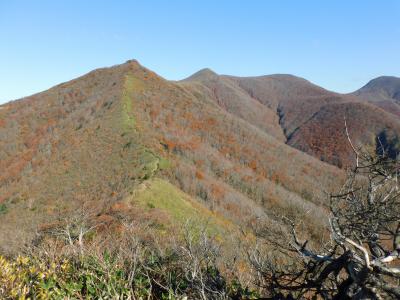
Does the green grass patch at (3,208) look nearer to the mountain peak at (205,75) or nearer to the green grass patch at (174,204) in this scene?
the green grass patch at (174,204)

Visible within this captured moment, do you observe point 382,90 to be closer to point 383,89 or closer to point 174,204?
point 383,89

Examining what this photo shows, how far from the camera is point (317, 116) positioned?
86.9 m

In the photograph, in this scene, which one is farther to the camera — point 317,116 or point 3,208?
point 317,116

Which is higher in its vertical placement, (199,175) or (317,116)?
(317,116)

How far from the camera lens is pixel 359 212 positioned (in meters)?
3.74

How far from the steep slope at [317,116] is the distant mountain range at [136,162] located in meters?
24.6

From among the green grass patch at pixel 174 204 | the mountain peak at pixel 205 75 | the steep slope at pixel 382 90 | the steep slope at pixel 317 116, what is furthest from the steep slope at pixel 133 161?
the steep slope at pixel 382 90

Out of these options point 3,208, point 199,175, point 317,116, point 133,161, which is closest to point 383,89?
point 317,116

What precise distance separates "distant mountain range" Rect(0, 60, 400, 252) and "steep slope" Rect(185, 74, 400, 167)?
24.6 meters

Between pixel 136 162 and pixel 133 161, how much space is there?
34 centimetres

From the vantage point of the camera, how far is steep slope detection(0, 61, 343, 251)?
21.0m

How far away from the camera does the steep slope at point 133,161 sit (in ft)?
68.7

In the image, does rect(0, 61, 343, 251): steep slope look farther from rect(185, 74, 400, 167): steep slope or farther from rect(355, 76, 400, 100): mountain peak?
rect(355, 76, 400, 100): mountain peak

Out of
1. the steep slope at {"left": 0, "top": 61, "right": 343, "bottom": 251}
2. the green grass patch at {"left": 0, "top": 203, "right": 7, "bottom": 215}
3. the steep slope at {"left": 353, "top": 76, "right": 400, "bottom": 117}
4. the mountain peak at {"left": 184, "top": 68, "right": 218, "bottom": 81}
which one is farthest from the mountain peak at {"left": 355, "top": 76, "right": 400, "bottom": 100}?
the green grass patch at {"left": 0, "top": 203, "right": 7, "bottom": 215}
